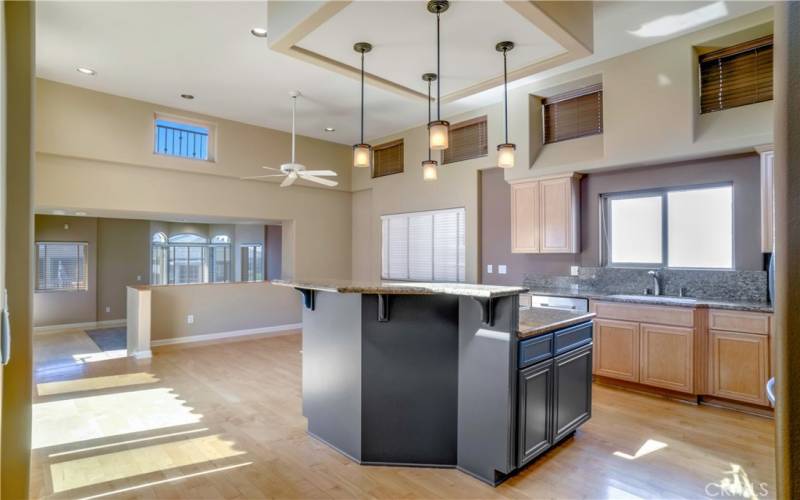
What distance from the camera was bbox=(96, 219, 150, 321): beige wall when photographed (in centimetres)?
902

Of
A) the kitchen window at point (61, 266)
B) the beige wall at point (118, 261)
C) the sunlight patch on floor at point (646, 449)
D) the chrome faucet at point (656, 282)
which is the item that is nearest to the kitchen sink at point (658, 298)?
the chrome faucet at point (656, 282)

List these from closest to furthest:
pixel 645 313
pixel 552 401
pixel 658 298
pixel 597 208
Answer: pixel 552 401, pixel 645 313, pixel 658 298, pixel 597 208

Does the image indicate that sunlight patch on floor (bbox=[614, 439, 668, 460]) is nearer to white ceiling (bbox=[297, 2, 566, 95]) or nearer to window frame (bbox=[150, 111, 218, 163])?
white ceiling (bbox=[297, 2, 566, 95])

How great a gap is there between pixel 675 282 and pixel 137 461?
5067 mm

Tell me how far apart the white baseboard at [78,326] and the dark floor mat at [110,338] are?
347mm

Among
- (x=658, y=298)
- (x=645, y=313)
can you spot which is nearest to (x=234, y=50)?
(x=645, y=313)

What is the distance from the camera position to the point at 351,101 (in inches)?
233

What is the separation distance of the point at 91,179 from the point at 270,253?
6.05 metres

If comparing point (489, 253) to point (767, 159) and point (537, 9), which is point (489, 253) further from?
point (537, 9)

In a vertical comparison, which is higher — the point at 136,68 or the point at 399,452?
the point at 136,68

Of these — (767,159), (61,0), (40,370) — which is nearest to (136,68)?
(61,0)

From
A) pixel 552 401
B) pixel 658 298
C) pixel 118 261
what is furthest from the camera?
pixel 118 261

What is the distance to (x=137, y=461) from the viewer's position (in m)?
2.92

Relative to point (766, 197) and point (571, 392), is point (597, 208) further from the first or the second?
point (571, 392)
